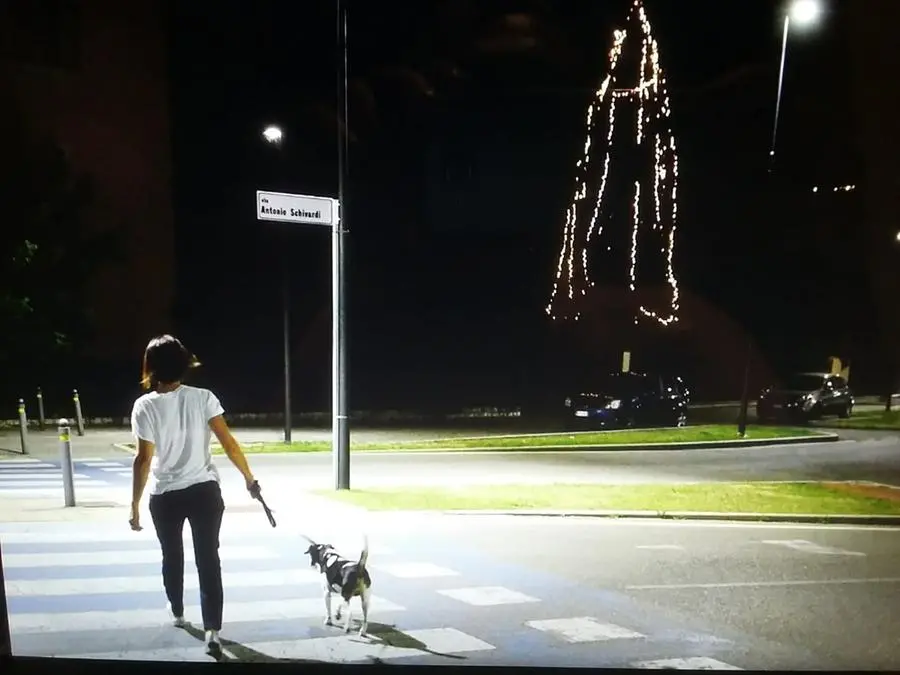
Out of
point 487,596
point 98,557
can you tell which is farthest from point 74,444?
point 487,596

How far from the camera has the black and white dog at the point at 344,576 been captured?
623cm

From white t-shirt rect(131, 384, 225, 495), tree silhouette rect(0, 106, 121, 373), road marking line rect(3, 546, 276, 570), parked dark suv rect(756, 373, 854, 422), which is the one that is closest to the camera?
white t-shirt rect(131, 384, 225, 495)

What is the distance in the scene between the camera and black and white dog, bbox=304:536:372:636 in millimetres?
6226

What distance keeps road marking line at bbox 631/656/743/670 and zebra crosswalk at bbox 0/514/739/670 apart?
0.01 metres

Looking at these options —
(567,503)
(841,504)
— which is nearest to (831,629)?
(567,503)

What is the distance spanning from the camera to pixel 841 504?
44.1 ft

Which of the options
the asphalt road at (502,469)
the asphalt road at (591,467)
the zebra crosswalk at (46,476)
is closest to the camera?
the zebra crosswalk at (46,476)

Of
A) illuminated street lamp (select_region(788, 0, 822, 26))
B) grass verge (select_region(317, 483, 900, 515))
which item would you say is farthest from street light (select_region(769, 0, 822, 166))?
grass verge (select_region(317, 483, 900, 515))

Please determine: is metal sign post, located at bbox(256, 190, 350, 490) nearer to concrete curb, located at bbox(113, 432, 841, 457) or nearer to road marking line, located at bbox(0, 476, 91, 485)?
road marking line, located at bbox(0, 476, 91, 485)

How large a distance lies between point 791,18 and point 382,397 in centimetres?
2053

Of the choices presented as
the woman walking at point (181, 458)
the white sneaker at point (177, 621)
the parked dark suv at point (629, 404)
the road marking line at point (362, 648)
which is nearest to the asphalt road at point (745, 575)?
the road marking line at point (362, 648)

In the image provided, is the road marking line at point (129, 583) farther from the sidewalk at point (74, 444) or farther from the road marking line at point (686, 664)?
the sidewalk at point (74, 444)

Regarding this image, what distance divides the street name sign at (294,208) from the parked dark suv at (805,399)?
960 inches

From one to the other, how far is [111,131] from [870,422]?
27.6 meters
